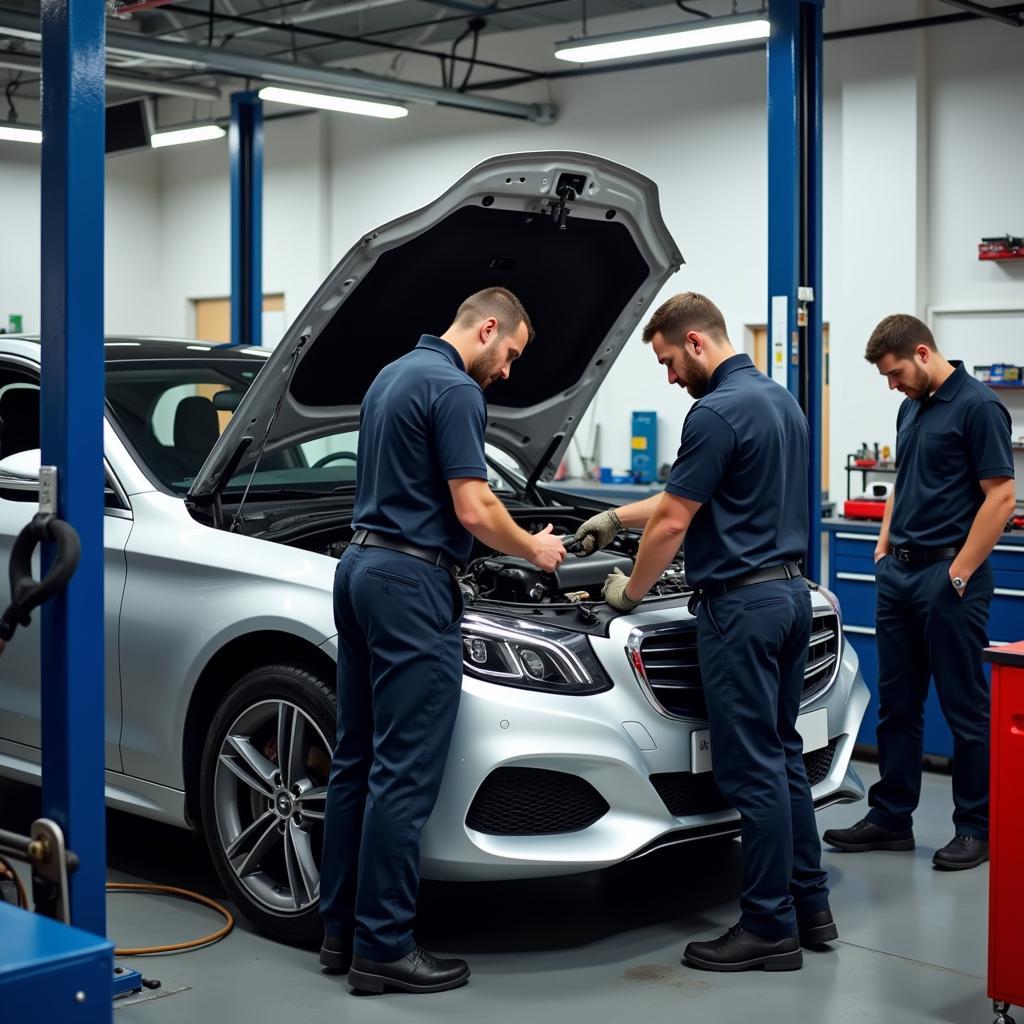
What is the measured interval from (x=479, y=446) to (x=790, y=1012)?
154 centimetres

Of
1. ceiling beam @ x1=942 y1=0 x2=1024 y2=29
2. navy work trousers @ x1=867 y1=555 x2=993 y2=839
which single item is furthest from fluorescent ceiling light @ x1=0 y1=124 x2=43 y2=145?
navy work trousers @ x1=867 y1=555 x2=993 y2=839

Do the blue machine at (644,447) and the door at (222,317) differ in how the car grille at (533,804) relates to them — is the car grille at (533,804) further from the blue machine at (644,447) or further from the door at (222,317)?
the door at (222,317)

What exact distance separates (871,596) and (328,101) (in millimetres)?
5616

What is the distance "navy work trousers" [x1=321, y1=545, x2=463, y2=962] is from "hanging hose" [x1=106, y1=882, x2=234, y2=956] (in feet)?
1.68

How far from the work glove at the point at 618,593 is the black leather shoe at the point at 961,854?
1.59m

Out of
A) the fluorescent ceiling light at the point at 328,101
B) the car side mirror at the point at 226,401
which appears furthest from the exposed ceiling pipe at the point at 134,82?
the car side mirror at the point at 226,401

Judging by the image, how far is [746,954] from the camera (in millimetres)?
3816

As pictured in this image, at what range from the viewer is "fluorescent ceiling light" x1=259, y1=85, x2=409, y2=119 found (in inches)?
371

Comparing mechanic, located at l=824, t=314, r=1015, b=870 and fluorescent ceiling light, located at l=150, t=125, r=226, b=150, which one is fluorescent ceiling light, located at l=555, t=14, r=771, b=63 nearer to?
fluorescent ceiling light, located at l=150, t=125, r=226, b=150

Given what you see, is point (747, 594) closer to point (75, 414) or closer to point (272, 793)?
point (272, 793)

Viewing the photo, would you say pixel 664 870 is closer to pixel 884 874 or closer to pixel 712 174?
pixel 884 874

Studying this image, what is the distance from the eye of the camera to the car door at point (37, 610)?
427 cm

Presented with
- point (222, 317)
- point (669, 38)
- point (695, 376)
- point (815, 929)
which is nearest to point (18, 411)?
point (695, 376)

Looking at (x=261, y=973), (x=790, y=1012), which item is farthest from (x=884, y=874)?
(x=261, y=973)
